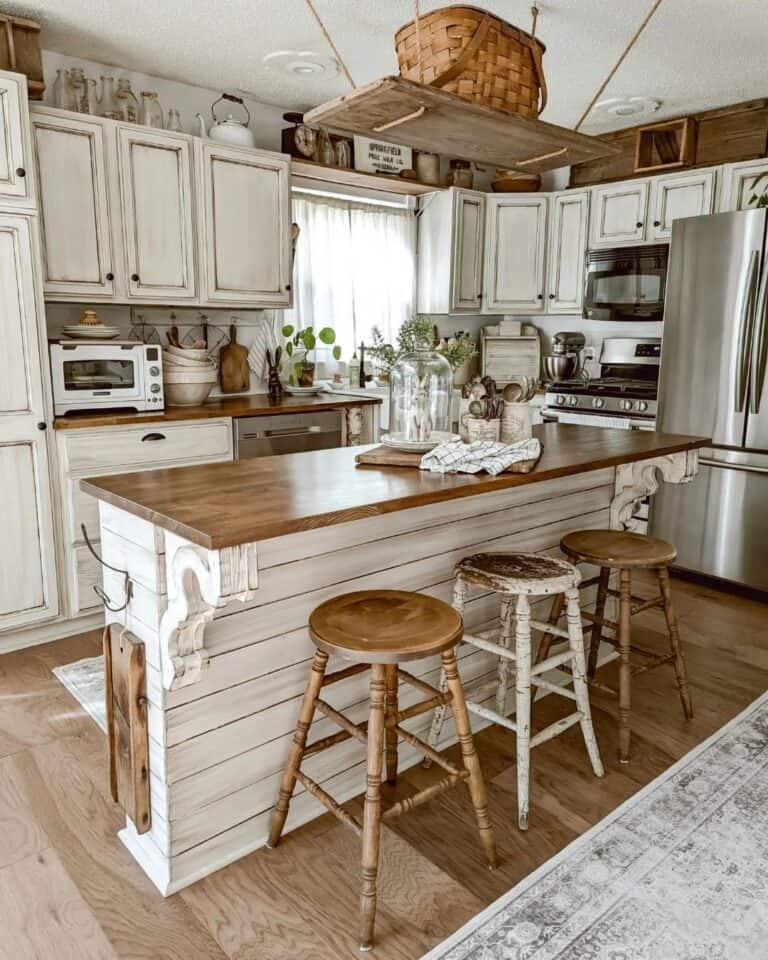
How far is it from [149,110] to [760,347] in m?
3.22

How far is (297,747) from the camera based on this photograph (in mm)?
1776

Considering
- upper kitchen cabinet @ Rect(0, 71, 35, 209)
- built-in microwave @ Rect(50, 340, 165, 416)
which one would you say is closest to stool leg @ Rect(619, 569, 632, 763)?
built-in microwave @ Rect(50, 340, 165, 416)

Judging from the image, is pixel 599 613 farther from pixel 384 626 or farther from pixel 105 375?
pixel 105 375

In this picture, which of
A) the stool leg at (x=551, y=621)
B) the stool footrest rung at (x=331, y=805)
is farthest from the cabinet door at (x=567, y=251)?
the stool footrest rung at (x=331, y=805)

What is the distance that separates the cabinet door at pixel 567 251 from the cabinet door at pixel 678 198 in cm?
51

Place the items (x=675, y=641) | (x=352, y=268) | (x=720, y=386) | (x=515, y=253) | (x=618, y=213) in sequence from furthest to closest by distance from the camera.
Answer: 1. (x=515, y=253)
2. (x=352, y=268)
3. (x=618, y=213)
4. (x=720, y=386)
5. (x=675, y=641)

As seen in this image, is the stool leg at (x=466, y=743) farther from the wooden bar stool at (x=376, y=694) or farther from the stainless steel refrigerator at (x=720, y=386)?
the stainless steel refrigerator at (x=720, y=386)

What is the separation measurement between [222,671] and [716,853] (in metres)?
1.35

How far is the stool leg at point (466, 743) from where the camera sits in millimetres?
1707

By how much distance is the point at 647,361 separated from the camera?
469 centimetres

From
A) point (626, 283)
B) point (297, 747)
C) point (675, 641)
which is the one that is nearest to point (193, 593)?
point (297, 747)

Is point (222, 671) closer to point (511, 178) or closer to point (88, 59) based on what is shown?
point (88, 59)

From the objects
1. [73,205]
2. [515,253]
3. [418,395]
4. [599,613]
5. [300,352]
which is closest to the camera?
[418,395]

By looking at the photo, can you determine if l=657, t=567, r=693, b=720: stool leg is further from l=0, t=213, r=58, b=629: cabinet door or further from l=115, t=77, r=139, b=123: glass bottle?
l=115, t=77, r=139, b=123: glass bottle
